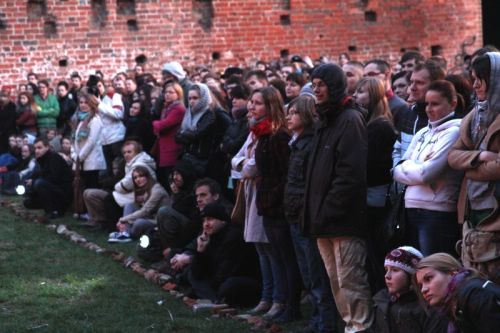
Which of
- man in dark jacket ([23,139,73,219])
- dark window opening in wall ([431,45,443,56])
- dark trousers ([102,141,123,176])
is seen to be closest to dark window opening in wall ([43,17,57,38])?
man in dark jacket ([23,139,73,219])

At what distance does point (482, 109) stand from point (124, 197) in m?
7.11

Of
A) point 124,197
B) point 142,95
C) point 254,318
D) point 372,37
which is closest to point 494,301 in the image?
point 254,318

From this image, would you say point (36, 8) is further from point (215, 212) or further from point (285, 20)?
point (215, 212)

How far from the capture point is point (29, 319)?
882 cm

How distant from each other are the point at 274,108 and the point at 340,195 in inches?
60.8

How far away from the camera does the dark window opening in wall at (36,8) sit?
21.4 meters

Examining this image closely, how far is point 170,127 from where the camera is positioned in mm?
12633

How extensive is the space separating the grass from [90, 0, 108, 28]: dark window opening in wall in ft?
32.5

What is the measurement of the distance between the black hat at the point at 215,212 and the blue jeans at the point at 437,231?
2.63 meters

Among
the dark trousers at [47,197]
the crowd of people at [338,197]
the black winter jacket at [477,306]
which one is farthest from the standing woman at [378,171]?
the dark trousers at [47,197]

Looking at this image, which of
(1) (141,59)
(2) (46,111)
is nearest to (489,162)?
(2) (46,111)

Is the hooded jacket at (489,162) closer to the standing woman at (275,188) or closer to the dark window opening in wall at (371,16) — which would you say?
the standing woman at (275,188)

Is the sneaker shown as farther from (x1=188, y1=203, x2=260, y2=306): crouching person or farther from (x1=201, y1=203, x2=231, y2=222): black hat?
(x1=201, y1=203, x2=231, y2=222): black hat

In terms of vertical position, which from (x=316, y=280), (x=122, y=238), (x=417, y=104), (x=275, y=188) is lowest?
(x=122, y=238)
